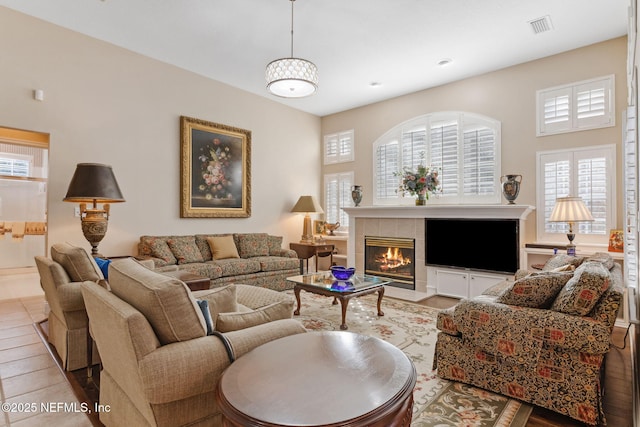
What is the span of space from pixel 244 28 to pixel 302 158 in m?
3.20

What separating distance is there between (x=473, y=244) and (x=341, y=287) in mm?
2458

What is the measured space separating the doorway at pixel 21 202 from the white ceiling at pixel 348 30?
3913mm

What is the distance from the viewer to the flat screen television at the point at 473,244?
4.54m

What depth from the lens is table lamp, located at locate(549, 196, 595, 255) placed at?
3.77 m

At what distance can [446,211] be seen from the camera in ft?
16.6

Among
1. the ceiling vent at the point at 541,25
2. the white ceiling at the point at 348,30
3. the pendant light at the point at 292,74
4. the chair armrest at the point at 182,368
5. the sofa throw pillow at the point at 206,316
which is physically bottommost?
the chair armrest at the point at 182,368

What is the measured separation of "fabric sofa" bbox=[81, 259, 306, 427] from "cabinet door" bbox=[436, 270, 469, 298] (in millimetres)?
3839

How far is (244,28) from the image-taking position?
4000 millimetres

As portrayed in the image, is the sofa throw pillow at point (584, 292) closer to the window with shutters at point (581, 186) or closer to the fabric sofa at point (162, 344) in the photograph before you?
the fabric sofa at point (162, 344)

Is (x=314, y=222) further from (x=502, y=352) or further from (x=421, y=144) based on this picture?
(x=502, y=352)

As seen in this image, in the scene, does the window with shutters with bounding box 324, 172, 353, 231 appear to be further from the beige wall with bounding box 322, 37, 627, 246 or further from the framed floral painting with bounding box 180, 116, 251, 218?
the framed floral painting with bounding box 180, 116, 251, 218

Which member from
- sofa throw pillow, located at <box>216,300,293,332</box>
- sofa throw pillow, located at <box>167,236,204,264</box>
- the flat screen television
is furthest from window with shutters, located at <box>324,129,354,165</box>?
sofa throw pillow, located at <box>216,300,293,332</box>

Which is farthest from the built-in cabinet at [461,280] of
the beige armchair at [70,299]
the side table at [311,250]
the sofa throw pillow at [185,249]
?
the beige armchair at [70,299]

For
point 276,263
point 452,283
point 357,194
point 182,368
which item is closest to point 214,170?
point 276,263
